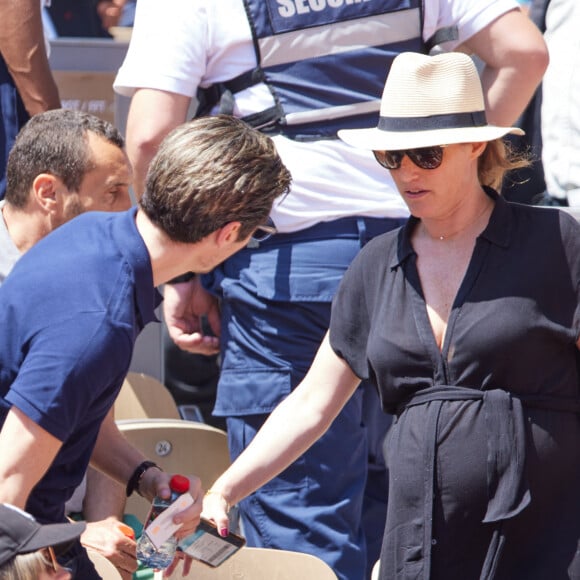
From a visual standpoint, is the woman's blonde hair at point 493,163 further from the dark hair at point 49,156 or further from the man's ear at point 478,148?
the dark hair at point 49,156

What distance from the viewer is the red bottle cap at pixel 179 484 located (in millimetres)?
2693

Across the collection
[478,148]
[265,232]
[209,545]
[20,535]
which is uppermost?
[478,148]

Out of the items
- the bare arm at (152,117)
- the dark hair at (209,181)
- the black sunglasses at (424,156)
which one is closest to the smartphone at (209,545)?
the dark hair at (209,181)

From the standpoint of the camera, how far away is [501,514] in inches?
95.4

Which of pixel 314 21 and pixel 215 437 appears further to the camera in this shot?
pixel 215 437

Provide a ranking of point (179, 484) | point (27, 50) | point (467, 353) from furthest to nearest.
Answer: point (27, 50) → point (179, 484) → point (467, 353)

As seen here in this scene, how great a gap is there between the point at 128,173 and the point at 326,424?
2.99 feet

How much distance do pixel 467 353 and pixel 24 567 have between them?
3.04ft

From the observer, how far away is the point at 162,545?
261cm

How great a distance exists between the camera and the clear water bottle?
262 centimetres

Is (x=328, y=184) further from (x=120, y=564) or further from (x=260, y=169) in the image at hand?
(x=120, y=564)

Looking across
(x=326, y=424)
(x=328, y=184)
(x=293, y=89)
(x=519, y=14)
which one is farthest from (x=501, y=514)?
(x=519, y=14)

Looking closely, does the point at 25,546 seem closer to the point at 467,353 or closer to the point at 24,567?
the point at 24,567

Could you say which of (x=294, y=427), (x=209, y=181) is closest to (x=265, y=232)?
(x=294, y=427)
